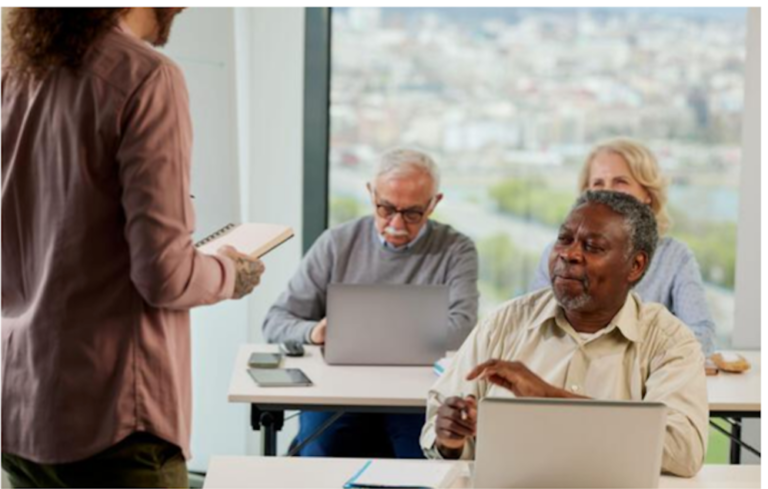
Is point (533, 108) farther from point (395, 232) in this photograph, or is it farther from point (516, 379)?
point (516, 379)

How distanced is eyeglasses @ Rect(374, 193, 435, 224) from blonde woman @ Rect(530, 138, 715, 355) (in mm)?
461

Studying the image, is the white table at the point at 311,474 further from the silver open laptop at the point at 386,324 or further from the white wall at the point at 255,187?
the white wall at the point at 255,187

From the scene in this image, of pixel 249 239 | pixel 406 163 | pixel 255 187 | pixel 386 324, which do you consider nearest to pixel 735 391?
pixel 386 324

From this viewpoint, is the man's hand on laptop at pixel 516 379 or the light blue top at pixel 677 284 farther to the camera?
the light blue top at pixel 677 284

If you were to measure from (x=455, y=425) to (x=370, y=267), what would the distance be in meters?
1.50

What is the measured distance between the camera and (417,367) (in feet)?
11.5

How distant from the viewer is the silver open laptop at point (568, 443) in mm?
2023


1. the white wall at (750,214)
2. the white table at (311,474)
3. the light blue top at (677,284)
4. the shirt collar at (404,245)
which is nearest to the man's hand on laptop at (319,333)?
the shirt collar at (404,245)

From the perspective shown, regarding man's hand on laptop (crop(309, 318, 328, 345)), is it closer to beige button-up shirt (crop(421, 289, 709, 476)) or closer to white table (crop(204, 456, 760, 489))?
beige button-up shirt (crop(421, 289, 709, 476))

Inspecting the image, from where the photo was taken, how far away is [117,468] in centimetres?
195

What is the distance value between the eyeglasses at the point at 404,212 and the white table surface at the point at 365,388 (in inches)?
21.7

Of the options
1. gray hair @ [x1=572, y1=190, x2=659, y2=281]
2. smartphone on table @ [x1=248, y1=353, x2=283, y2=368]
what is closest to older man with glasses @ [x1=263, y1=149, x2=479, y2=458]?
smartphone on table @ [x1=248, y1=353, x2=283, y2=368]

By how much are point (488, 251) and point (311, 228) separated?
73cm
